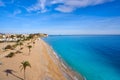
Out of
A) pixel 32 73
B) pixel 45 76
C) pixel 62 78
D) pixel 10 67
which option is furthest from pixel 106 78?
pixel 10 67

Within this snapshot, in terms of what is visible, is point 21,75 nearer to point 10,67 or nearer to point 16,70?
point 16,70

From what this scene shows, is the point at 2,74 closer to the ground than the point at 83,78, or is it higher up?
higher up

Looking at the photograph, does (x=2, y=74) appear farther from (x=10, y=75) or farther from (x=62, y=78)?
(x=62, y=78)

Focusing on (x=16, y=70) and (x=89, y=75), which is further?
(x=89, y=75)

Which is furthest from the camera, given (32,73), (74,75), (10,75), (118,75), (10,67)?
(118,75)

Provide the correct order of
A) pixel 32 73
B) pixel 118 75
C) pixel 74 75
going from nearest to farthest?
1. pixel 32 73
2. pixel 74 75
3. pixel 118 75

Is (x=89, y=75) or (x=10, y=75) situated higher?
(x=10, y=75)

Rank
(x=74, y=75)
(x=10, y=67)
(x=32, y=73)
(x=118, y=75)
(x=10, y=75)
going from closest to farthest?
(x=10, y=75), (x=32, y=73), (x=10, y=67), (x=74, y=75), (x=118, y=75)

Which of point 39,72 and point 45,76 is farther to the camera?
point 39,72

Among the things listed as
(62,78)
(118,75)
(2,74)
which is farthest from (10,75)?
(118,75)
